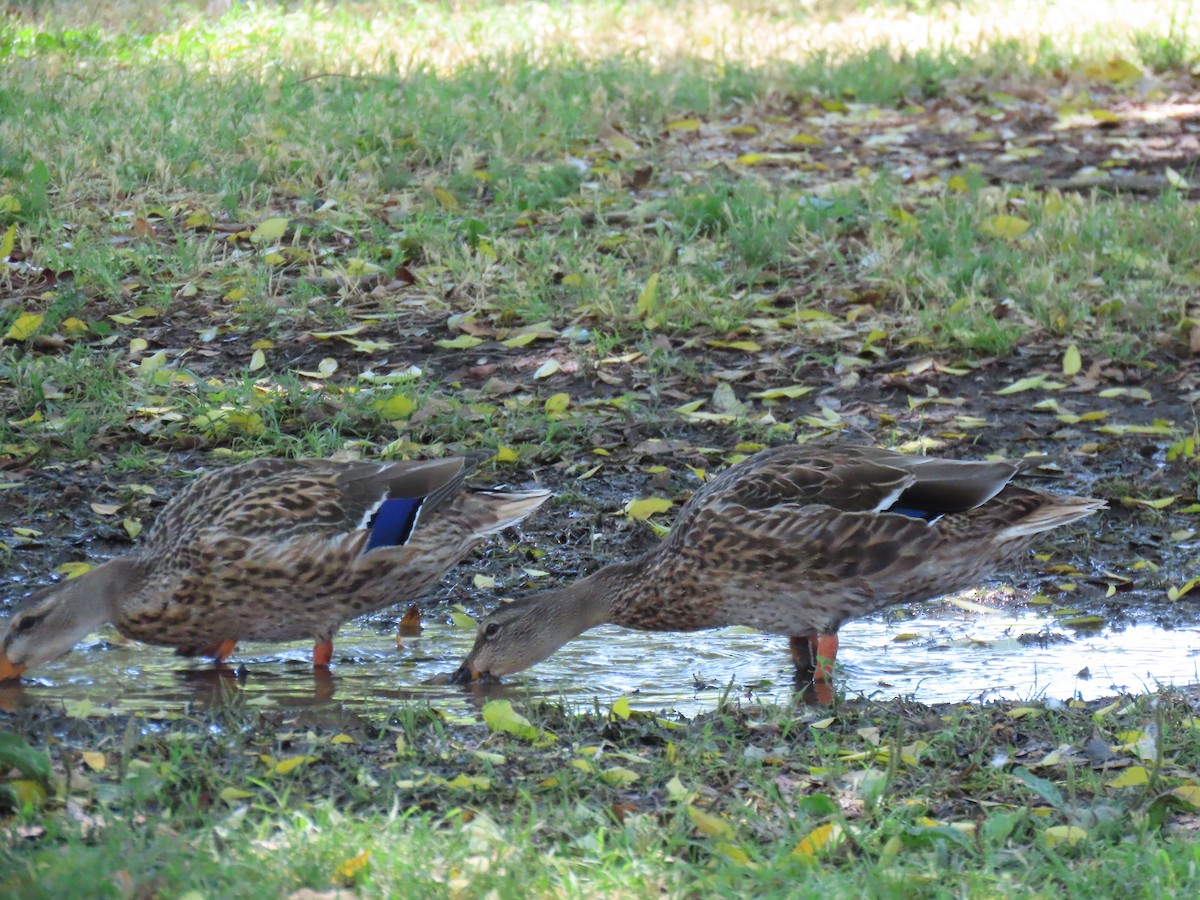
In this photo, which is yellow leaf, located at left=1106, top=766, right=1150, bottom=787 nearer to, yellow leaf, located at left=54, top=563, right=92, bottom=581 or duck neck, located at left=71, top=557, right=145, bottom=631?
duck neck, located at left=71, top=557, right=145, bottom=631

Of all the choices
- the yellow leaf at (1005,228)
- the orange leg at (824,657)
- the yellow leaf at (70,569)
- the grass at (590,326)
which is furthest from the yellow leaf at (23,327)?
the yellow leaf at (1005,228)

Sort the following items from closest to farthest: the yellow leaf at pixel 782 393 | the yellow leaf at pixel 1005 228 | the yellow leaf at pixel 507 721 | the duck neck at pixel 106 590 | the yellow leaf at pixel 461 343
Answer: the yellow leaf at pixel 507 721 < the duck neck at pixel 106 590 < the yellow leaf at pixel 782 393 < the yellow leaf at pixel 461 343 < the yellow leaf at pixel 1005 228

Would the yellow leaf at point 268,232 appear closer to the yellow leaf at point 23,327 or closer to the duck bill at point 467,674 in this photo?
the yellow leaf at point 23,327

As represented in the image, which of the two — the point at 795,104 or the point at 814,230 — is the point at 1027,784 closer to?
the point at 814,230

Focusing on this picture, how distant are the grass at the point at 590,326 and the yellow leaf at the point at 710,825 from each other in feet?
0.04

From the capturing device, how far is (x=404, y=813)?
367 cm

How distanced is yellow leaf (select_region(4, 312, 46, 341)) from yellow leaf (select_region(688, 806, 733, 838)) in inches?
199

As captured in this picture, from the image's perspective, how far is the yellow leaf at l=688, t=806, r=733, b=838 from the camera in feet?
11.8

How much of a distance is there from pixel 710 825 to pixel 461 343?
457 centimetres

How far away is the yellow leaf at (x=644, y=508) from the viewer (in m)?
6.57

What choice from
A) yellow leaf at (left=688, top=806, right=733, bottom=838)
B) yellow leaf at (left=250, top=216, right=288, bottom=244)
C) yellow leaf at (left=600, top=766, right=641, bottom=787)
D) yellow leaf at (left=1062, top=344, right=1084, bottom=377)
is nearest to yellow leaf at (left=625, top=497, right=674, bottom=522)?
yellow leaf at (left=1062, top=344, right=1084, bottom=377)

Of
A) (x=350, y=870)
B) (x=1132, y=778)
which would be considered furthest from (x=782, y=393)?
(x=350, y=870)

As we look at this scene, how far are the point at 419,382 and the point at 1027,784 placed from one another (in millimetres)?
4161

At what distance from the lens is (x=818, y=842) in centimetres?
359
